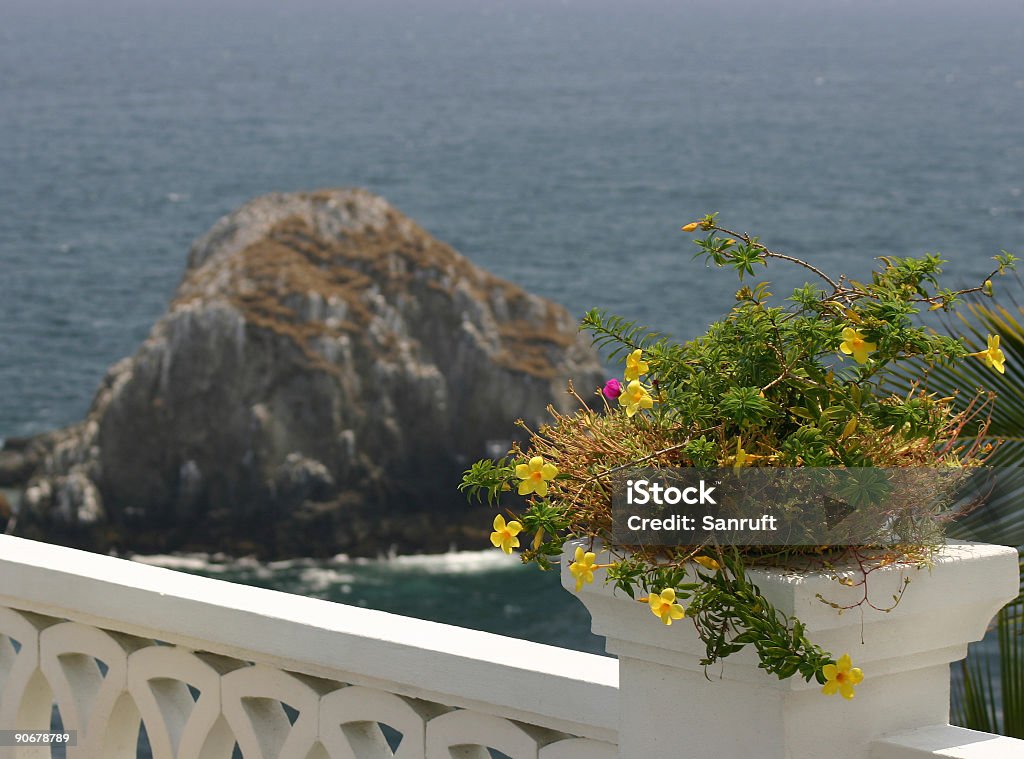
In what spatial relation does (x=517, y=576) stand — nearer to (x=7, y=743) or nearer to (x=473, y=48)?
(x=7, y=743)

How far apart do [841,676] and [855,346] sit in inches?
14.4

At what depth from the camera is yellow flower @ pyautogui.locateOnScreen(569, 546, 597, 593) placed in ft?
5.24

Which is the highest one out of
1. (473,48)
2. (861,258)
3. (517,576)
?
(473,48)

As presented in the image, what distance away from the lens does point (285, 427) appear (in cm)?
2733

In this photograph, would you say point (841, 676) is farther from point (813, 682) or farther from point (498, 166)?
point (498, 166)

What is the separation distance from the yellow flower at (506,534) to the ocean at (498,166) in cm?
2095

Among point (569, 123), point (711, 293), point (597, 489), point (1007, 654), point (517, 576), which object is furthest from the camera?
point (569, 123)

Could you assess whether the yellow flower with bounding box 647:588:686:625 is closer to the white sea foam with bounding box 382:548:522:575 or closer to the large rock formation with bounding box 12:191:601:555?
the white sea foam with bounding box 382:548:522:575

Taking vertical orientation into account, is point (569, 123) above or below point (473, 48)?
below

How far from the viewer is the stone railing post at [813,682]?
60.5 inches

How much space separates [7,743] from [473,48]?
13644cm

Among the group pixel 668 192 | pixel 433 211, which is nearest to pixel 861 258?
pixel 668 192

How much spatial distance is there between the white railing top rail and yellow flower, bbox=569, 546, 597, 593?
0.37 metres

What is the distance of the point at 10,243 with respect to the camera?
60688 millimetres
